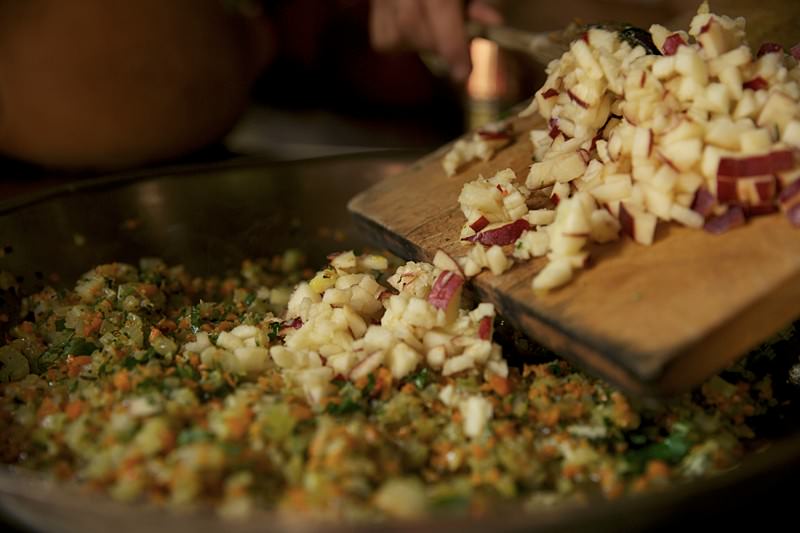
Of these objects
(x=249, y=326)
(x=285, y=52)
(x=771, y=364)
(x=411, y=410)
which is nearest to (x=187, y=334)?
(x=249, y=326)

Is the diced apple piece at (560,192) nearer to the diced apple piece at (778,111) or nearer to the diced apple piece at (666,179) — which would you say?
the diced apple piece at (666,179)

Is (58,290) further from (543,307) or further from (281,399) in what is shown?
(543,307)

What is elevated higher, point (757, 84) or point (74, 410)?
point (757, 84)

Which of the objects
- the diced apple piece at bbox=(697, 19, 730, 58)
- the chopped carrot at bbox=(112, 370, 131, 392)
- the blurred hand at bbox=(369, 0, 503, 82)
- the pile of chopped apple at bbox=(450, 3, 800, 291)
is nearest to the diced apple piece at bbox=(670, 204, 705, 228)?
the pile of chopped apple at bbox=(450, 3, 800, 291)

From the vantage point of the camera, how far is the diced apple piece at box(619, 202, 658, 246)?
99 cm

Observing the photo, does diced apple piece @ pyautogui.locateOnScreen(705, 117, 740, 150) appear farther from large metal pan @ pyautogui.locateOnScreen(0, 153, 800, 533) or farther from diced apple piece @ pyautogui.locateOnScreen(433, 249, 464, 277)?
large metal pan @ pyautogui.locateOnScreen(0, 153, 800, 533)

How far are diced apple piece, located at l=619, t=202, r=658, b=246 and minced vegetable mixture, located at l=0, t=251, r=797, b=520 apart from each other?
0.20 m

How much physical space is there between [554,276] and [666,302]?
0.14 metres

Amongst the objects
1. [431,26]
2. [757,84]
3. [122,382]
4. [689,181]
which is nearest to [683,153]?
[689,181]

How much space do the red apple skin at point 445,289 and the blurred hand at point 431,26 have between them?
840 millimetres

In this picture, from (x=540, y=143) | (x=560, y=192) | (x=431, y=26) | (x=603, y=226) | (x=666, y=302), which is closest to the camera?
(x=666, y=302)

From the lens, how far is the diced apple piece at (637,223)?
3.24ft

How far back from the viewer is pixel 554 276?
99cm

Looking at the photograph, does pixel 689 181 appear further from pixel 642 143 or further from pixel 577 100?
pixel 577 100
